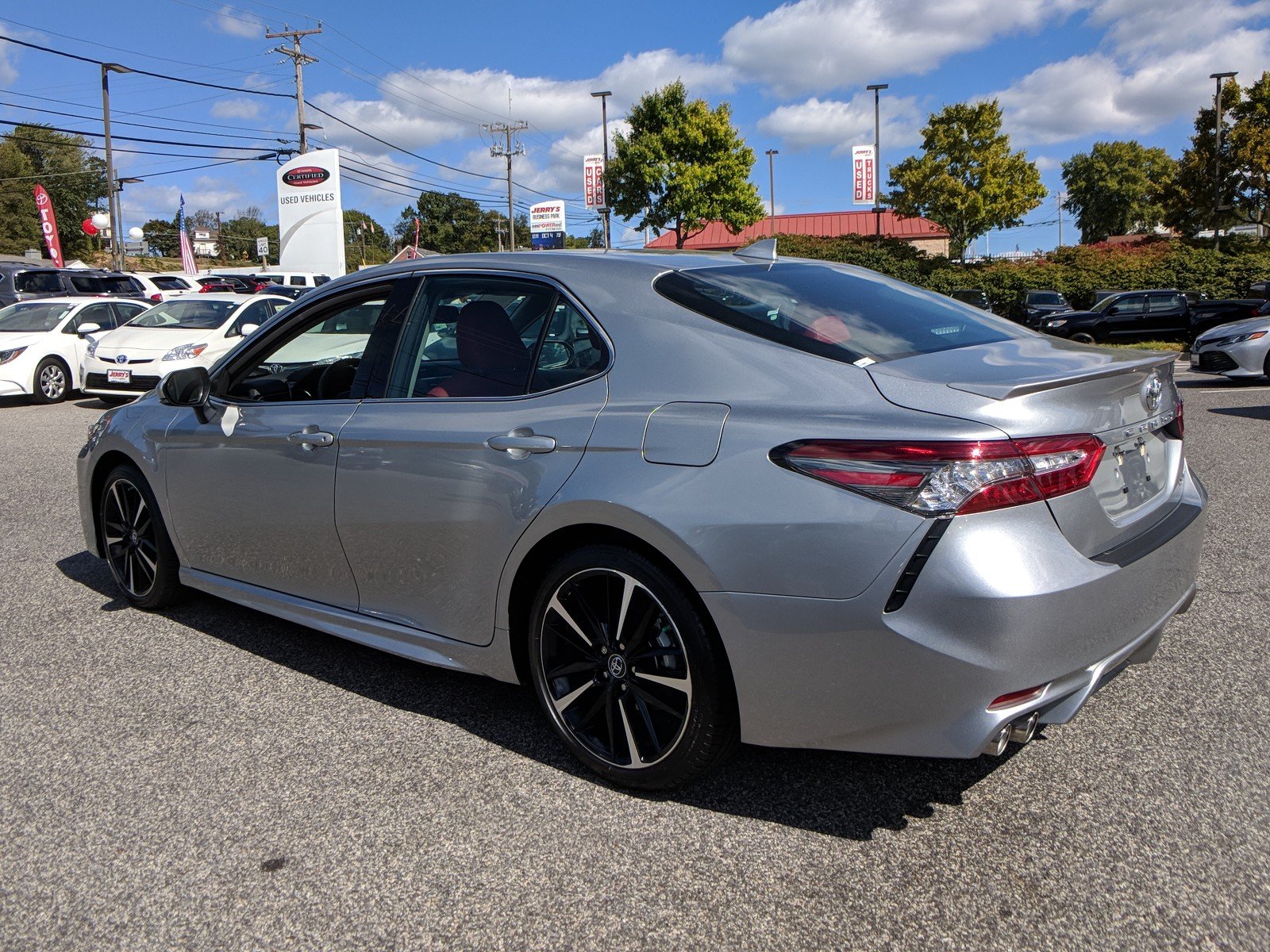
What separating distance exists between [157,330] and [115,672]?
12.3 metres

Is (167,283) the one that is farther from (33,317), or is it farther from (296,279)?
(33,317)

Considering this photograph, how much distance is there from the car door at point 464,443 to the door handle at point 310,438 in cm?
10

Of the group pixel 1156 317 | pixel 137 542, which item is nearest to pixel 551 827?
pixel 137 542

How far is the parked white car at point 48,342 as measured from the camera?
49.2ft

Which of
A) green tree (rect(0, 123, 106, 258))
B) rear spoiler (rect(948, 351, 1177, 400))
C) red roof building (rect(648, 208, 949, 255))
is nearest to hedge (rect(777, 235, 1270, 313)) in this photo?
red roof building (rect(648, 208, 949, 255))

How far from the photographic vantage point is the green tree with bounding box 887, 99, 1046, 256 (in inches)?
1879

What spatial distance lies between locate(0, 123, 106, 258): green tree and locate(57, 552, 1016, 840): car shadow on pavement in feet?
305

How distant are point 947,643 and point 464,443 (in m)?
1.61

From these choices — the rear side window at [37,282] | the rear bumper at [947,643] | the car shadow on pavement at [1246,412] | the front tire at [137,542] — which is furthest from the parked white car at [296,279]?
the rear bumper at [947,643]

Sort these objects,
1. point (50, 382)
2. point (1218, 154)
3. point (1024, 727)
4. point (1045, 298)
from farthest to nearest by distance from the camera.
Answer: point (1218, 154), point (1045, 298), point (50, 382), point (1024, 727)

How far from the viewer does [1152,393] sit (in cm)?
291

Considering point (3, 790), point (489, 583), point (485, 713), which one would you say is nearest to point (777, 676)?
point (489, 583)

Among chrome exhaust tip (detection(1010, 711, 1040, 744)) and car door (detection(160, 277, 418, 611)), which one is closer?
chrome exhaust tip (detection(1010, 711, 1040, 744))

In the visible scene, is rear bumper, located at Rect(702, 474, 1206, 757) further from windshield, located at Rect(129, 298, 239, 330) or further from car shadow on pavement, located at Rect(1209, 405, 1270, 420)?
windshield, located at Rect(129, 298, 239, 330)
